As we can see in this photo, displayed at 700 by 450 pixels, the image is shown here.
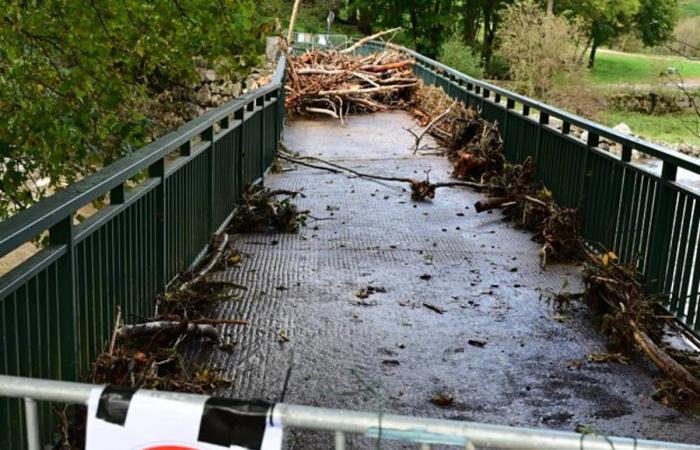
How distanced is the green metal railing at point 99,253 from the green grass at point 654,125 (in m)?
41.1

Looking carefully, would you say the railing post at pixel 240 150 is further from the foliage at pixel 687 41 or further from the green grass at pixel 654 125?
the green grass at pixel 654 125

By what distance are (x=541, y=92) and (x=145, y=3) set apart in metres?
36.9

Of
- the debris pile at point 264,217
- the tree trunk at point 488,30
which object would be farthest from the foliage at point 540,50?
the debris pile at point 264,217

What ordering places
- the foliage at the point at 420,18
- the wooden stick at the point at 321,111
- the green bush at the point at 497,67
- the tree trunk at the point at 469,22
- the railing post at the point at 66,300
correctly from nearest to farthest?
the railing post at the point at 66,300, the wooden stick at the point at 321,111, the foliage at the point at 420,18, the green bush at the point at 497,67, the tree trunk at the point at 469,22

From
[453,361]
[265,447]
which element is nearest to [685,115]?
[453,361]

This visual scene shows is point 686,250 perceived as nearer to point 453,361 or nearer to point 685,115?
point 453,361

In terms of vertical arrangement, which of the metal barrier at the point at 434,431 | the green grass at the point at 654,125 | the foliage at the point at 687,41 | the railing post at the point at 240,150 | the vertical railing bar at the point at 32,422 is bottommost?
the green grass at the point at 654,125

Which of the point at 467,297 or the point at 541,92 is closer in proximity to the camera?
the point at 467,297

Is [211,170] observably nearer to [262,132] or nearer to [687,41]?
[262,132]

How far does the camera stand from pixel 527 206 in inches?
366

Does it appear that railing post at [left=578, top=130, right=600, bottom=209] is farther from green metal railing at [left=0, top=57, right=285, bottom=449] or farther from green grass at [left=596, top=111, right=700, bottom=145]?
green grass at [left=596, top=111, right=700, bottom=145]

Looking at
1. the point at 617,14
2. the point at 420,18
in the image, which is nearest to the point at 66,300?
the point at 420,18

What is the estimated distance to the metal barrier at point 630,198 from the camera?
226 inches

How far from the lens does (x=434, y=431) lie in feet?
5.90
